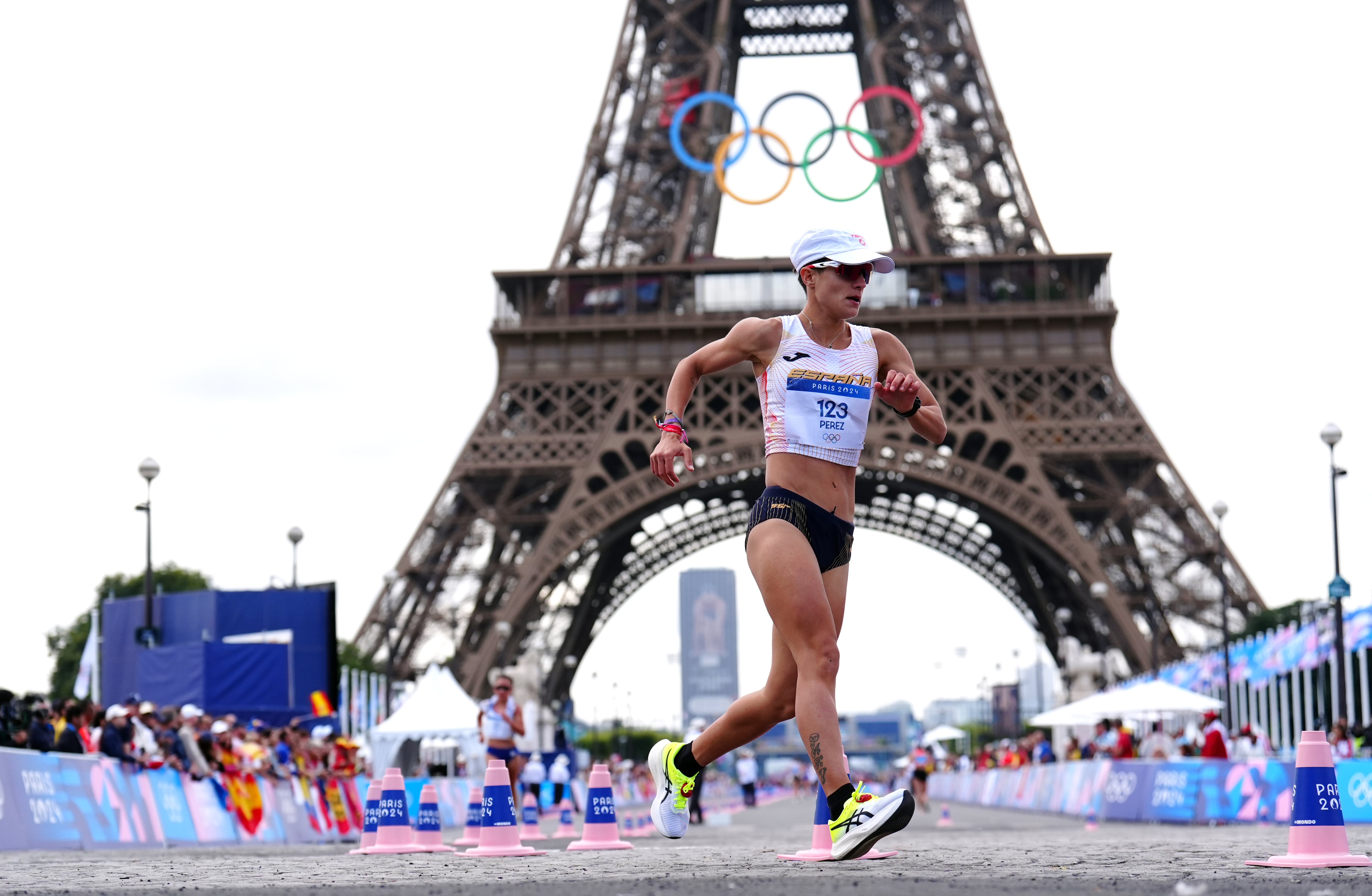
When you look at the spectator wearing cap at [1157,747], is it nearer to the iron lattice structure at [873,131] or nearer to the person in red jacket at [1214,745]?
the person in red jacket at [1214,745]

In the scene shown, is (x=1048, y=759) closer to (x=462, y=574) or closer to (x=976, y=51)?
(x=462, y=574)

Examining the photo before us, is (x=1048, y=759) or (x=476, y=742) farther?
(x=1048, y=759)

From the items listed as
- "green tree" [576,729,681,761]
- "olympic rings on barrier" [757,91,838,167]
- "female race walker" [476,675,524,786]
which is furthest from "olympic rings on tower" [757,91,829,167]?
"green tree" [576,729,681,761]

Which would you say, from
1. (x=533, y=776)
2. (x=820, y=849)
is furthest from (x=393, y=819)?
(x=533, y=776)

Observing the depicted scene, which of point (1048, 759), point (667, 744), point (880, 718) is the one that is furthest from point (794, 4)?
point (880, 718)

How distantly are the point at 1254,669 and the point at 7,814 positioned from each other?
21.0 meters

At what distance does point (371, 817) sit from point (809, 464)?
238 inches

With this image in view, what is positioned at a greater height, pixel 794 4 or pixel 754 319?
pixel 794 4

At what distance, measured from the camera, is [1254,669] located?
97.1 feet

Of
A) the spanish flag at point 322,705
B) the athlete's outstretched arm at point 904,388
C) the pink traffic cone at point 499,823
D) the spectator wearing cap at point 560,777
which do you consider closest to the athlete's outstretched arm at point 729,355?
the athlete's outstretched arm at point 904,388

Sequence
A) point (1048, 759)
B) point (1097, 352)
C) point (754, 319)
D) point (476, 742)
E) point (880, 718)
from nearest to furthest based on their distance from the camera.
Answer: point (754, 319), point (476, 742), point (1048, 759), point (1097, 352), point (880, 718)

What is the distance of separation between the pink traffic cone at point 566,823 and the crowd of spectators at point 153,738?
2841mm

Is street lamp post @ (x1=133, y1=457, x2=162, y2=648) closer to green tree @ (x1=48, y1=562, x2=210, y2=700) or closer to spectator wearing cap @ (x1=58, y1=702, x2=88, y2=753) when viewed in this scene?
spectator wearing cap @ (x1=58, y1=702, x2=88, y2=753)

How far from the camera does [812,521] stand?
687cm
